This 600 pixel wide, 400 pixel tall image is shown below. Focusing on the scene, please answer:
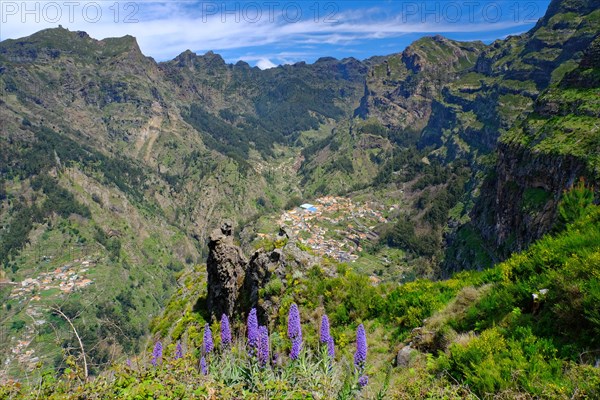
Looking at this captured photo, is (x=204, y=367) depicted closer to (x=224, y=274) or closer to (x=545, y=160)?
(x=224, y=274)

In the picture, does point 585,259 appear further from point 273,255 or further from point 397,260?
point 397,260

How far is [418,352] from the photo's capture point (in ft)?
30.1

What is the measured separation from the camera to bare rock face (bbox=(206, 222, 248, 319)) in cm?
1831

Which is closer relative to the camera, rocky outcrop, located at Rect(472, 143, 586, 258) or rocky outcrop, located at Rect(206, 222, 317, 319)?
rocky outcrop, located at Rect(206, 222, 317, 319)

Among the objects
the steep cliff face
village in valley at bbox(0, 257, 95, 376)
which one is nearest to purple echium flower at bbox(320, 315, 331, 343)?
the steep cliff face

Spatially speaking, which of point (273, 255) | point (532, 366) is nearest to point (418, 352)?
point (532, 366)

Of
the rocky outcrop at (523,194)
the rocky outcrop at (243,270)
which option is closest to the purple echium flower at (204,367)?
the rocky outcrop at (243,270)

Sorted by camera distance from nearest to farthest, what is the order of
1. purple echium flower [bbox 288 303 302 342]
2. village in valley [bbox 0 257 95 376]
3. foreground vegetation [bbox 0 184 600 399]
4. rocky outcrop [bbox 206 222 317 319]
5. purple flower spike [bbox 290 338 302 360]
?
1. foreground vegetation [bbox 0 184 600 399]
2. purple flower spike [bbox 290 338 302 360]
3. purple echium flower [bbox 288 303 302 342]
4. rocky outcrop [bbox 206 222 317 319]
5. village in valley [bbox 0 257 95 376]

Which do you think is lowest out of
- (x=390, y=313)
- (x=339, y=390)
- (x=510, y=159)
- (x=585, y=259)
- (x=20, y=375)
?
(x=510, y=159)

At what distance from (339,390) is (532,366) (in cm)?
347

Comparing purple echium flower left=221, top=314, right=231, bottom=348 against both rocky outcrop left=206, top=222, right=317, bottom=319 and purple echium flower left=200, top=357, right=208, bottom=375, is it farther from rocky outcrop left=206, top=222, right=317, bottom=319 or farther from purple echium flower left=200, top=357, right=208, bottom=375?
rocky outcrop left=206, top=222, right=317, bottom=319

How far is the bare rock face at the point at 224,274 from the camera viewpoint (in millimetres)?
18312

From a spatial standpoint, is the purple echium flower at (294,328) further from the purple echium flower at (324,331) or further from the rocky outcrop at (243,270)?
the rocky outcrop at (243,270)

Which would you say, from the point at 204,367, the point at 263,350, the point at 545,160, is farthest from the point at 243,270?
the point at 545,160
